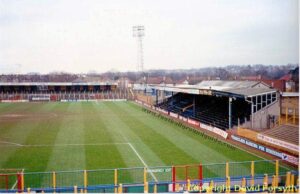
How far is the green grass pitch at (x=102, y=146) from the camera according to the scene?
1047cm

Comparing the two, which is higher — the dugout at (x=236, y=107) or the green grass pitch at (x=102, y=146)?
the dugout at (x=236, y=107)

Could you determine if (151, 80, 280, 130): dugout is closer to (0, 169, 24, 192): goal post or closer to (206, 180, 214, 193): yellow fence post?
(206, 180, 214, 193): yellow fence post

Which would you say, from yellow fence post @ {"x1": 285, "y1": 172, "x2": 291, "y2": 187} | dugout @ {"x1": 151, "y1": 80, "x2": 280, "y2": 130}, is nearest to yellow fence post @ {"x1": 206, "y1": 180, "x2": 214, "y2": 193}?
yellow fence post @ {"x1": 285, "y1": 172, "x2": 291, "y2": 187}

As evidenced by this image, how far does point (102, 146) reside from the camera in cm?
1271

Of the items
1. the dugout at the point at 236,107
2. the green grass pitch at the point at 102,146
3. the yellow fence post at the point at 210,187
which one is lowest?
the green grass pitch at the point at 102,146

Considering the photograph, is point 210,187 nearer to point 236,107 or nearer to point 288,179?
point 288,179

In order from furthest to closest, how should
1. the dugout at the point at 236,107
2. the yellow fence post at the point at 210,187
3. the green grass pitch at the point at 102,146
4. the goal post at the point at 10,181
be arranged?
1. the dugout at the point at 236,107
2. the green grass pitch at the point at 102,146
3. the goal post at the point at 10,181
4. the yellow fence post at the point at 210,187

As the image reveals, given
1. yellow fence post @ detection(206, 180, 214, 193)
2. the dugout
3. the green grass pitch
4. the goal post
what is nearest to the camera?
yellow fence post @ detection(206, 180, 214, 193)

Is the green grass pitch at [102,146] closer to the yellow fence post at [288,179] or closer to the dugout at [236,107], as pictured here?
the dugout at [236,107]

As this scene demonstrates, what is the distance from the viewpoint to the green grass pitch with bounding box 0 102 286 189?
10.5 m

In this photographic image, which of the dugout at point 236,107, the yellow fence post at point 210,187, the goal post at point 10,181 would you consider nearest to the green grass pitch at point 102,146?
the goal post at point 10,181

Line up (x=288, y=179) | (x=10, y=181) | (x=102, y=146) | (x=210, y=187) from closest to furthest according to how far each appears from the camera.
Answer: (x=210, y=187)
(x=288, y=179)
(x=10, y=181)
(x=102, y=146)

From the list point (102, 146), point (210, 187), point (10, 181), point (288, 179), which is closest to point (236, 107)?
point (102, 146)

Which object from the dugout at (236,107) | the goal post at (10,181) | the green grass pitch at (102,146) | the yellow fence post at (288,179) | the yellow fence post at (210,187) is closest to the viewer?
the yellow fence post at (210,187)
